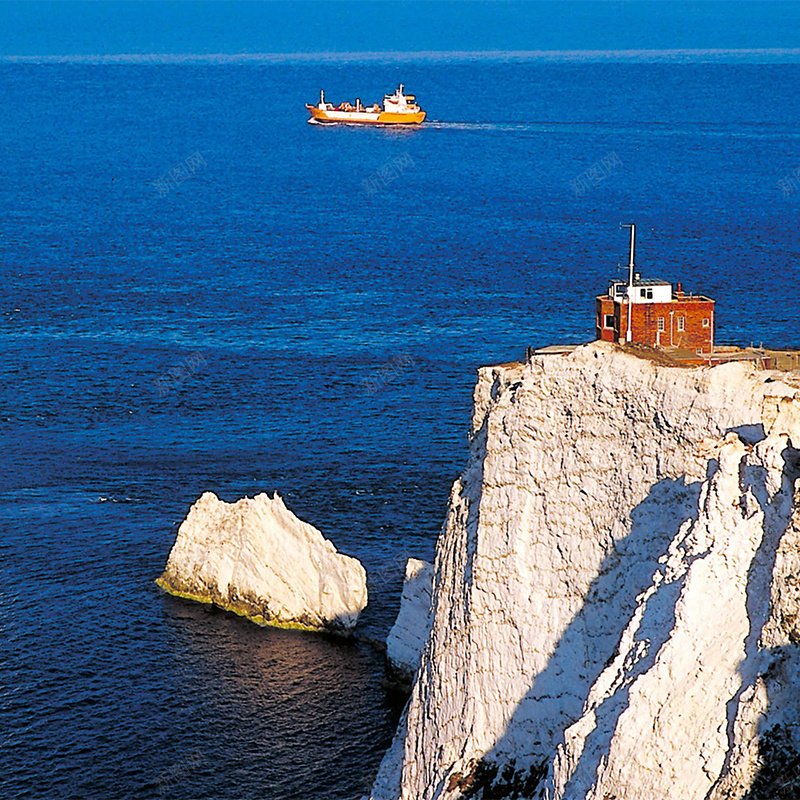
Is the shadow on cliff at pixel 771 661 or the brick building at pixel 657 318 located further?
the brick building at pixel 657 318

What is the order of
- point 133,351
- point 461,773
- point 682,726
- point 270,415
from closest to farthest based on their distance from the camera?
point 682,726
point 461,773
point 270,415
point 133,351

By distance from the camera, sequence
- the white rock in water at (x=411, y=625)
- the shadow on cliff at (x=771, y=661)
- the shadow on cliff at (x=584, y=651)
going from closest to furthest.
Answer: the shadow on cliff at (x=771, y=661) < the shadow on cliff at (x=584, y=651) < the white rock in water at (x=411, y=625)

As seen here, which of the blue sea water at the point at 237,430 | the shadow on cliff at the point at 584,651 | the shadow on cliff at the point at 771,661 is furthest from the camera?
the blue sea water at the point at 237,430

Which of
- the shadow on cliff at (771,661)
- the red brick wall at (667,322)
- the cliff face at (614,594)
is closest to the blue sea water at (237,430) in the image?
the cliff face at (614,594)

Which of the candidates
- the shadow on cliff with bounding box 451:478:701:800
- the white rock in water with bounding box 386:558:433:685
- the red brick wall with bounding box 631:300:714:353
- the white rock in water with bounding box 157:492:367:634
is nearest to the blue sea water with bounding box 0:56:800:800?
the white rock in water with bounding box 157:492:367:634

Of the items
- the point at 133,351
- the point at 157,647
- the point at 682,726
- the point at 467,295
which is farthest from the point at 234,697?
the point at 467,295

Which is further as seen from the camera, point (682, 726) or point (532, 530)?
point (532, 530)

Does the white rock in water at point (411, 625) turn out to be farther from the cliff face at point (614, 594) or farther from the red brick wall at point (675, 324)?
the cliff face at point (614, 594)

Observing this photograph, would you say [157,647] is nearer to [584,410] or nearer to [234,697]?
[234,697]

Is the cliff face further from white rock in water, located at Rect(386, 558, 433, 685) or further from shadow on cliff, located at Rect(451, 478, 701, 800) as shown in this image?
white rock in water, located at Rect(386, 558, 433, 685)
